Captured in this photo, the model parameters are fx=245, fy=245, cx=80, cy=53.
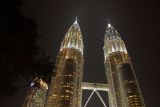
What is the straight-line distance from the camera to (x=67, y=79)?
87.6 m

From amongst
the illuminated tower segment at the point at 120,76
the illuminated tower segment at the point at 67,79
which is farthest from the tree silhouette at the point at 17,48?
the illuminated tower segment at the point at 120,76

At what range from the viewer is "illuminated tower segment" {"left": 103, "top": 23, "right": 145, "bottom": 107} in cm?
8469

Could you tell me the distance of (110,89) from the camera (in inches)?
3629

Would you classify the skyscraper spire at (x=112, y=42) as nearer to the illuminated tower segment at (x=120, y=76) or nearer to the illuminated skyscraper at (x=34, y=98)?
the illuminated tower segment at (x=120, y=76)

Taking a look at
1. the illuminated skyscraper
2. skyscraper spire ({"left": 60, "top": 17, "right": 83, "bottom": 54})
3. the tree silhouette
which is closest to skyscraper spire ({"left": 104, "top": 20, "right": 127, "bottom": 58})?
skyscraper spire ({"left": 60, "top": 17, "right": 83, "bottom": 54})

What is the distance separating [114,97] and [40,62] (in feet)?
255

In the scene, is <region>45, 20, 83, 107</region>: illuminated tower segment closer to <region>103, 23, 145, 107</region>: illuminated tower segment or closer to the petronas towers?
the petronas towers

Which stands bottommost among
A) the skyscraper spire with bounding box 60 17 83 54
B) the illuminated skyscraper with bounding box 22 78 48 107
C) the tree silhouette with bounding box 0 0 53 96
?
the tree silhouette with bounding box 0 0 53 96

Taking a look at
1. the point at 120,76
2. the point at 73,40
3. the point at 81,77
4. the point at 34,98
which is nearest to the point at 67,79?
the point at 81,77

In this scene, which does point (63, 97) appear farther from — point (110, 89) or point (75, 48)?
point (75, 48)

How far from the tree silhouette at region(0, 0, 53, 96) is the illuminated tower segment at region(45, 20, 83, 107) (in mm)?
68927

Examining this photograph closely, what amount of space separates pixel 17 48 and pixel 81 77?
8104 centimetres

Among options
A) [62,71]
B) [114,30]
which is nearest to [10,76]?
[62,71]

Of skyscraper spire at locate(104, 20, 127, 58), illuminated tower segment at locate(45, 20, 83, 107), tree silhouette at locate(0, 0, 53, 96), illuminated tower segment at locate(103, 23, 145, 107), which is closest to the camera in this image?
tree silhouette at locate(0, 0, 53, 96)
